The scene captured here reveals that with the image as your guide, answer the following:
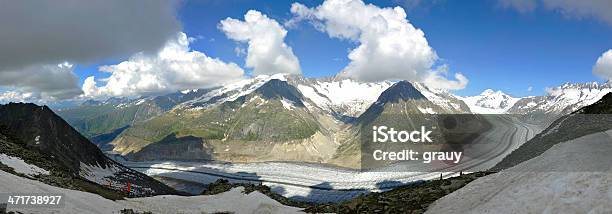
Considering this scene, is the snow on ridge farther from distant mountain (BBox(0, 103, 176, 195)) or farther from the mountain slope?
distant mountain (BBox(0, 103, 176, 195))

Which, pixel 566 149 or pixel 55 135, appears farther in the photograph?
pixel 55 135

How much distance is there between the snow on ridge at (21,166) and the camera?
56597mm

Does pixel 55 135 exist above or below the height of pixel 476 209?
above

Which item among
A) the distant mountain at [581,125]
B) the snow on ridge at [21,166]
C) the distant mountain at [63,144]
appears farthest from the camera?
the distant mountain at [63,144]

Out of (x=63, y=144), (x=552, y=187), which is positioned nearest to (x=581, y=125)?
(x=552, y=187)

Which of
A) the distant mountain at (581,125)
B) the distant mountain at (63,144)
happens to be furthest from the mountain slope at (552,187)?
the distant mountain at (63,144)

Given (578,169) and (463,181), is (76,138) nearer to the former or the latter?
(463,181)

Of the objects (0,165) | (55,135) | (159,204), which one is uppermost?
(55,135)

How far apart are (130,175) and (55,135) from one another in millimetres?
28880

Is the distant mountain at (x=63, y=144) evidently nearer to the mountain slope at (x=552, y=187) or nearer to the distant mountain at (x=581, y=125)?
the distant mountain at (x=581, y=125)

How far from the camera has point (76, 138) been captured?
534 ft

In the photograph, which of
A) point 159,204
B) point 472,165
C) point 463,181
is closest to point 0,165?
point 159,204

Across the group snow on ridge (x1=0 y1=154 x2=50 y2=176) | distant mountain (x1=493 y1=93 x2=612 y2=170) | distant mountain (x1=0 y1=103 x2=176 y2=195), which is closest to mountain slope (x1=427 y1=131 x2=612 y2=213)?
distant mountain (x1=493 y1=93 x2=612 y2=170)

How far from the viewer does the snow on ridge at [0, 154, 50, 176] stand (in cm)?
5660
